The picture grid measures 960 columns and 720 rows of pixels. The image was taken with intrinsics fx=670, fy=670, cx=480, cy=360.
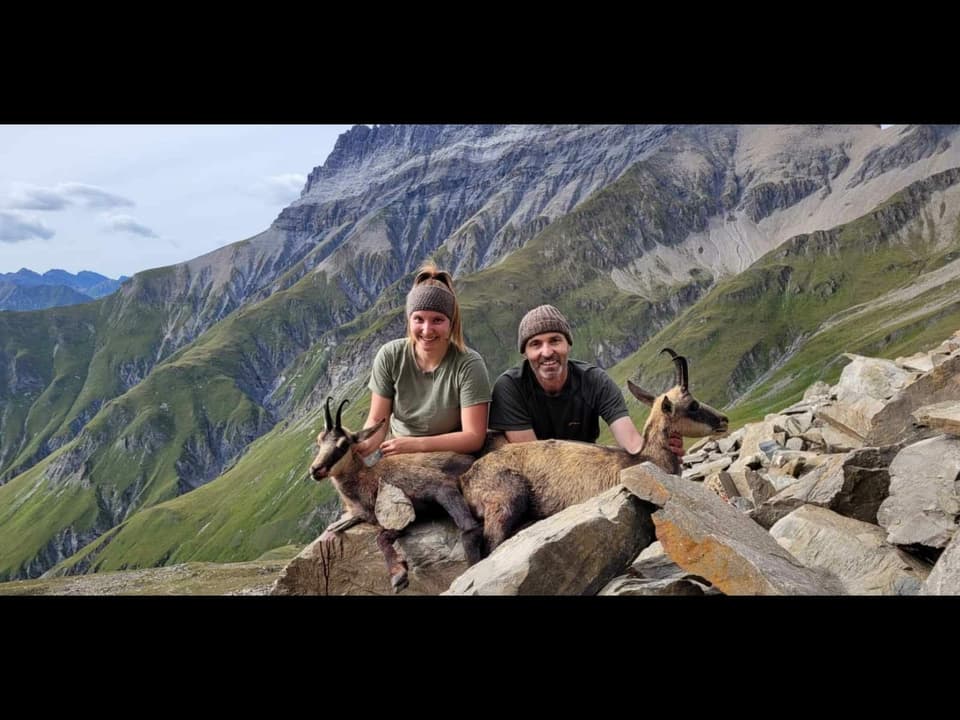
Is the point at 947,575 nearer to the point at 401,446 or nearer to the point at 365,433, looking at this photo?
the point at 401,446

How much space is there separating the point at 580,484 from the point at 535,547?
1.59 m

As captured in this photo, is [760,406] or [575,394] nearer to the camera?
[575,394]

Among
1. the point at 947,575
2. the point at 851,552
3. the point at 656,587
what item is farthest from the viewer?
the point at 851,552

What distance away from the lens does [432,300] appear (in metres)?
7.85

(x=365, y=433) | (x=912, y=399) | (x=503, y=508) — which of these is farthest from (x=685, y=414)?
(x=912, y=399)

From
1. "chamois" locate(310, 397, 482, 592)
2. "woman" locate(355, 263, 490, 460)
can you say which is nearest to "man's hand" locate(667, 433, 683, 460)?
"woman" locate(355, 263, 490, 460)

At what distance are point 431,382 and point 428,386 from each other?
0.07 meters

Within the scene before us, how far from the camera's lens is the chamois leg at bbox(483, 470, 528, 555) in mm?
7551

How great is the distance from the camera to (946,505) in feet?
24.2

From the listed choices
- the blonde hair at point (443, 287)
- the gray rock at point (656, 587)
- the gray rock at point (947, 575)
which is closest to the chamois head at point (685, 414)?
the gray rock at point (656, 587)

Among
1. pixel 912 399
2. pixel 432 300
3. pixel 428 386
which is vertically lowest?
pixel 912 399
